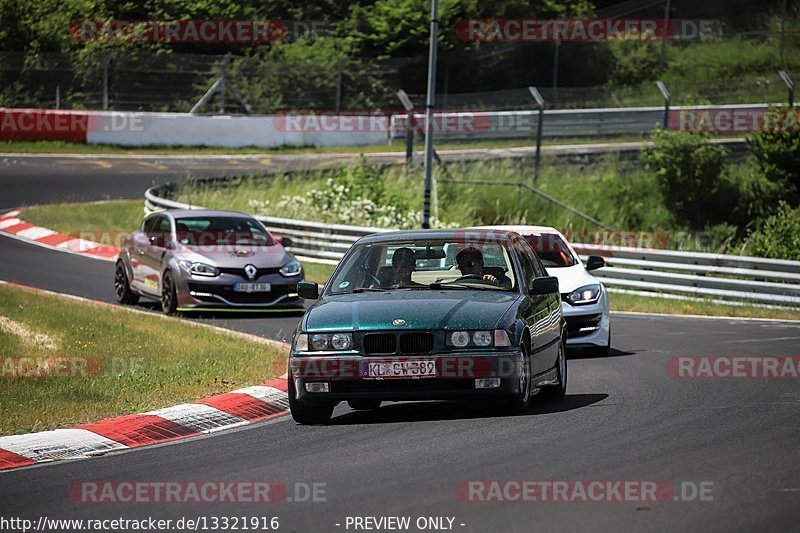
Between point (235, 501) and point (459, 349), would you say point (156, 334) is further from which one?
point (235, 501)

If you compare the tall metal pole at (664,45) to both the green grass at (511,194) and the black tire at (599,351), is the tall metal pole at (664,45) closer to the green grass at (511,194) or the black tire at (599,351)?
the green grass at (511,194)

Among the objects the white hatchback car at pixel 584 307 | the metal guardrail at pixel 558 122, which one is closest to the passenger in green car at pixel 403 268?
the white hatchback car at pixel 584 307

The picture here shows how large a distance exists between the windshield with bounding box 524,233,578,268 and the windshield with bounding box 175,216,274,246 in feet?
16.1

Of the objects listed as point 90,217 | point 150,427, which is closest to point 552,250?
point 150,427

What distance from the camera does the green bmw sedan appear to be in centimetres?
988

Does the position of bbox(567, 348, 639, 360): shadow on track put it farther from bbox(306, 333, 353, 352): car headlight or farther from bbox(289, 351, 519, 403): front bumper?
bbox(306, 333, 353, 352): car headlight

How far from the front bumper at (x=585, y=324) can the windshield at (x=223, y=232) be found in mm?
6028

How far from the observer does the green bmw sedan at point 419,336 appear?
988 cm

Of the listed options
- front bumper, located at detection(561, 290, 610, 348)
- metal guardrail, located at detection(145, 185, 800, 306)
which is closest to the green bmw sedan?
front bumper, located at detection(561, 290, 610, 348)

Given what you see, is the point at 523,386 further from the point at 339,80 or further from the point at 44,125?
the point at 339,80

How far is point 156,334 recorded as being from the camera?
15867 millimetres

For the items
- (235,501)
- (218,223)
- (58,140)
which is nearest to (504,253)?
(235,501)

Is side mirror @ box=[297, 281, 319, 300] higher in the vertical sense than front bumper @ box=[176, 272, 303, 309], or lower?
higher

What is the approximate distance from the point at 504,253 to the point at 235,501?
4602 mm
